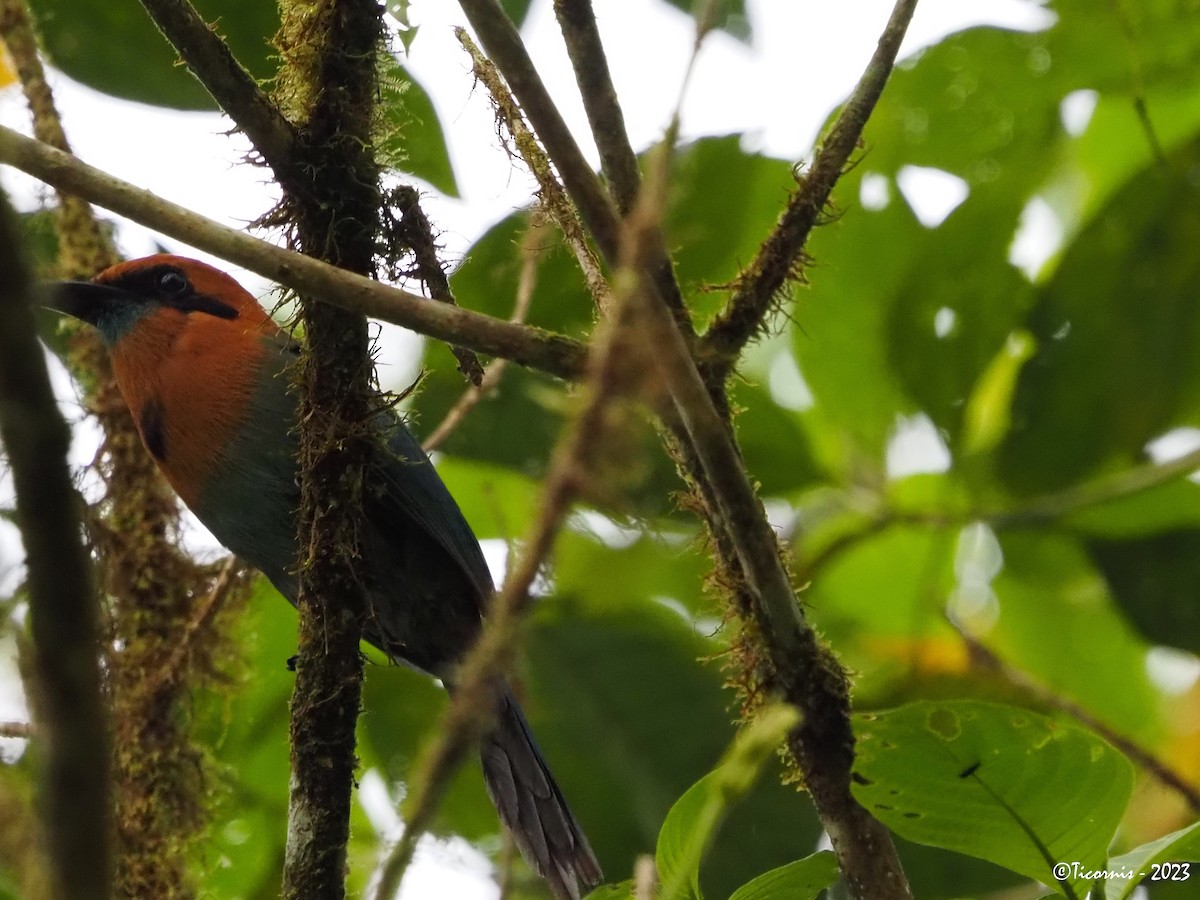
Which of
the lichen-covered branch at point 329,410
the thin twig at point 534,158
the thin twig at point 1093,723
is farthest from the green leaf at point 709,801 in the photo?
the thin twig at point 1093,723

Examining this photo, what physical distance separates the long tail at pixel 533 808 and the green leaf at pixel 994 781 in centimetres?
150

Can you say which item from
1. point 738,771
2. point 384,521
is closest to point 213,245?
point 738,771

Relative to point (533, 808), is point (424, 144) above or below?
above

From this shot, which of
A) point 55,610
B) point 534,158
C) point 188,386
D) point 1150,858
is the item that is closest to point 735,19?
point 534,158

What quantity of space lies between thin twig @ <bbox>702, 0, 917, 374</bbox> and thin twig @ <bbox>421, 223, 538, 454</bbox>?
931mm

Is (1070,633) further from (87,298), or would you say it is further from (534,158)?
(87,298)

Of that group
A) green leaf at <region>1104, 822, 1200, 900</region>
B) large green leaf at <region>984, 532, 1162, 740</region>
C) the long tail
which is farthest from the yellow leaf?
green leaf at <region>1104, 822, 1200, 900</region>

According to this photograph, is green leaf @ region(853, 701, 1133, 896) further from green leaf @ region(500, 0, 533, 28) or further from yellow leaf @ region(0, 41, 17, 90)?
yellow leaf @ region(0, 41, 17, 90)

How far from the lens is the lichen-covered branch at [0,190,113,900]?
862 mm

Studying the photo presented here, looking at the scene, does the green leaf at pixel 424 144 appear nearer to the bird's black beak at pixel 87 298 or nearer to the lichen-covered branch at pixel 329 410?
the lichen-covered branch at pixel 329 410

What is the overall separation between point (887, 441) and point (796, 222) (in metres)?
1.84

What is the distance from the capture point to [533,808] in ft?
11.1

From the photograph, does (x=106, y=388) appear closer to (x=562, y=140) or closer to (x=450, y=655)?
(x=450, y=655)

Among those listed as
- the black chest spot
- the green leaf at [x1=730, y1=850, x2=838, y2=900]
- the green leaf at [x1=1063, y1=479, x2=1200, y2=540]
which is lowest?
the green leaf at [x1=730, y1=850, x2=838, y2=900]
